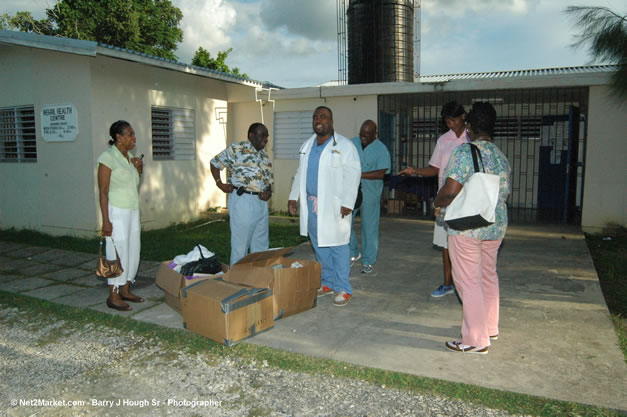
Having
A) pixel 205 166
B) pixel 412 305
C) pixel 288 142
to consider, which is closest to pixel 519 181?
pixel 288 142

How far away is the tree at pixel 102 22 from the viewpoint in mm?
21422

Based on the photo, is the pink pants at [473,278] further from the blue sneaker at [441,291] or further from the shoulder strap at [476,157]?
the blue sneaker at [441,291]

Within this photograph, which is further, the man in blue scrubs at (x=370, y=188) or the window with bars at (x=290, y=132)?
the window with bars at (x=290, y=132)

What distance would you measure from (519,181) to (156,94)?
27.8 feet

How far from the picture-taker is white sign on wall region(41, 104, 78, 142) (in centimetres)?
825

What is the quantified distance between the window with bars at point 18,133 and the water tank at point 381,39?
24.7ft

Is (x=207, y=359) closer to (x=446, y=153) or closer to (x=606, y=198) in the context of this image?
(x=446, y=153)

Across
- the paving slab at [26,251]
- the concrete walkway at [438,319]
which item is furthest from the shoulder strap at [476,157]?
the paving slab at [26,251]

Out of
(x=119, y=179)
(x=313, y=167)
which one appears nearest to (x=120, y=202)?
(x=119, y=179)

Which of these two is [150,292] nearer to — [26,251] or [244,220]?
[244,220]

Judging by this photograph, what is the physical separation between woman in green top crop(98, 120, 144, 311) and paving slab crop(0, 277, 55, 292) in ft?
4.89

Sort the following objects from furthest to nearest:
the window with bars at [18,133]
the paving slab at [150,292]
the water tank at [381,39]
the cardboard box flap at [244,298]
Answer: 1. the water tank at [381,39]
2. the window with bars at [18,133]
3. the paving slab at [150,292]
4. the cardboard box flap at [244,298]

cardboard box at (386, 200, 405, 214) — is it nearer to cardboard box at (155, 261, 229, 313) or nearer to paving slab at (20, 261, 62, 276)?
cardboard box at (155, 261, 229, 313)

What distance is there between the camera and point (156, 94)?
9.33 metres
